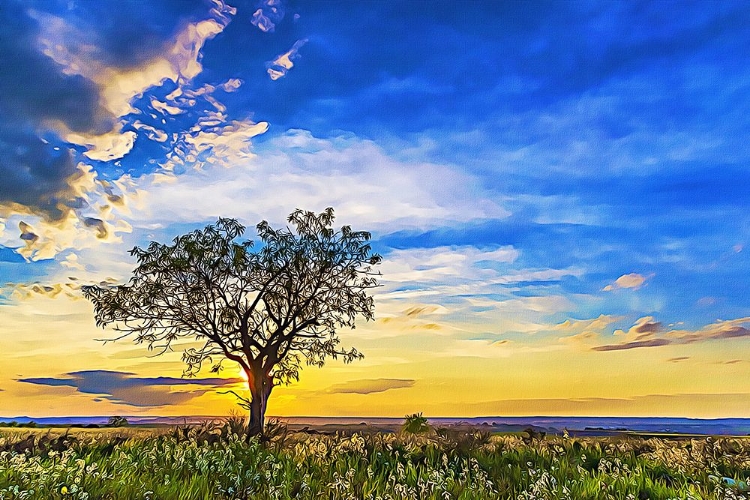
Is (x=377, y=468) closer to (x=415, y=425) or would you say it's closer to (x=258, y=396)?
(x=415, y=425)

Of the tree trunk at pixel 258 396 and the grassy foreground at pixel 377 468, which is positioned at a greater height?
the tree trunk at pixel 258 396

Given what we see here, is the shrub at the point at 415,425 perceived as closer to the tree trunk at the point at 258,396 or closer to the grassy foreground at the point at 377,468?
the grassy foreground at the point at 377,468

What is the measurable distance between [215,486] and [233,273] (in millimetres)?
13807

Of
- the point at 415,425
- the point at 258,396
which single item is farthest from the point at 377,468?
the point at 258,396

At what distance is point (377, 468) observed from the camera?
486 inches

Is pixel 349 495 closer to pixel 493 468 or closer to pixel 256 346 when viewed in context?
pixel 493 468

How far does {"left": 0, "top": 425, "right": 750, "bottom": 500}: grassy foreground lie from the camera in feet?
32.4

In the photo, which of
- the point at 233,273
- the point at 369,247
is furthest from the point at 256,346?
the point at 369,247

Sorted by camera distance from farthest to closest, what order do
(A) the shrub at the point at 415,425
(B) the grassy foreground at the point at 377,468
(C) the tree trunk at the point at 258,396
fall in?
(C) the tree trunk at the point at 258,396 < (A) the shrub at the point at 415,425 < (B) the grassy foreground at the point at 377,468

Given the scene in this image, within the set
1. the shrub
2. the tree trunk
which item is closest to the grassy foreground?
the shrub

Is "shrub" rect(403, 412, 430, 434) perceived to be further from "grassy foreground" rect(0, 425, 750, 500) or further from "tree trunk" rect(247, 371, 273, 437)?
"tree trunk" rect(247, 371, 273, 437)

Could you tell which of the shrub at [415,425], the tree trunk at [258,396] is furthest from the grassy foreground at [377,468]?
the tree trunk at [258,396]

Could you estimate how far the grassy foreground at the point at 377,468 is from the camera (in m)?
9.89

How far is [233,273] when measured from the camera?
23.7 meters
